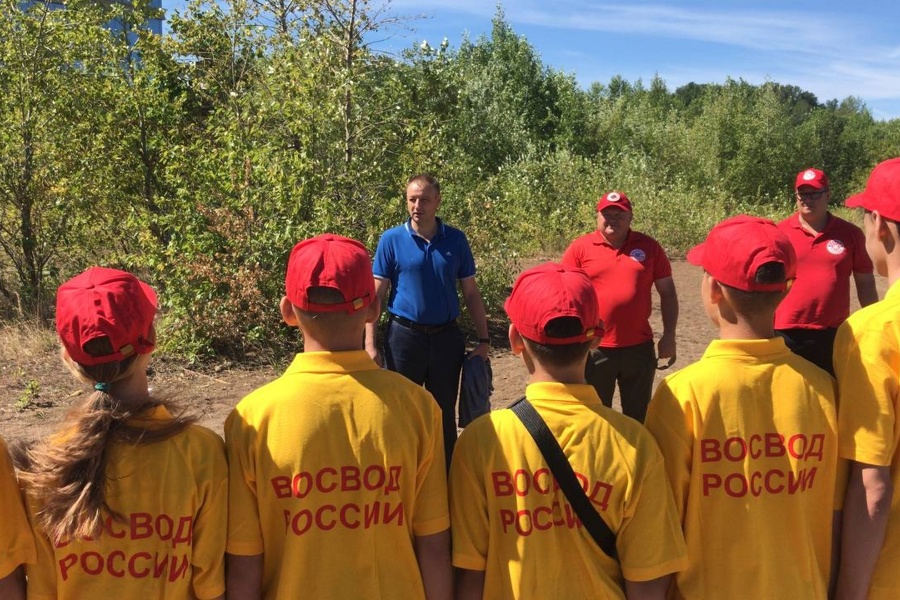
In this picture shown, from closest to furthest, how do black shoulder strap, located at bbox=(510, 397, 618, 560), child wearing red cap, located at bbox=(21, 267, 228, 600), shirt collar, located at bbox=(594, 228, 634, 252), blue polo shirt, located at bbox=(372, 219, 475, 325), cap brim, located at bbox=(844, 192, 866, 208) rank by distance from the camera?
child wearing red cap, located at bbox=(21, 267, 228, 600) → black shoulder strap, located at bbox=(510, 397, 618, 560) → cap brim, located at bbox=(844, 192, 866, 208) → blue polo shirt, located at bbox=(372, 219, 475, 325) → shirt collar, located at bbox=(594, 228, 634, 252)

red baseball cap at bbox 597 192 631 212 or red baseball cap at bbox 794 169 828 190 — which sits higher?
red baseball cap at bbox 794 169 828 190

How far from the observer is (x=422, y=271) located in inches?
183

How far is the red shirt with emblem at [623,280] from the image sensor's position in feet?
15.2

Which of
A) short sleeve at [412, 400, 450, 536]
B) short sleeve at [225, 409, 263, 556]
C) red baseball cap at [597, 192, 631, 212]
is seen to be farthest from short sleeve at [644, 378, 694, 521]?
red baseball cap at [597, 192, 631, 212]

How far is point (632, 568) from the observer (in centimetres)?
191

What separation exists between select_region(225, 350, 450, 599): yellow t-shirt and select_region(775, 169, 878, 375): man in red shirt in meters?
3.53

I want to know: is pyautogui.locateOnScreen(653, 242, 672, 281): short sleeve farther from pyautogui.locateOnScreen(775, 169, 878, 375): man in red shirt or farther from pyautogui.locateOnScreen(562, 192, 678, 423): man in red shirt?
pyautogui.locateOnScreen(775, 169, 878, 375): man in red shirt

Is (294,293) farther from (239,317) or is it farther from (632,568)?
(239,317)

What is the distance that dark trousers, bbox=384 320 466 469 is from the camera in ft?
15.2

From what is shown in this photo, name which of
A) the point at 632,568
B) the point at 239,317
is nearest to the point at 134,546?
the point at 632,568

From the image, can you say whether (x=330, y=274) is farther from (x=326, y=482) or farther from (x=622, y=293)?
(x=622, y=293)

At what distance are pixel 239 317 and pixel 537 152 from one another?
17.1 m

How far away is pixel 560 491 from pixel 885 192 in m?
1.24

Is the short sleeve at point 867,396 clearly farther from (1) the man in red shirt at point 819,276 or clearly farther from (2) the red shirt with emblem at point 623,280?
(1) the man in red shirt at point 819,276
